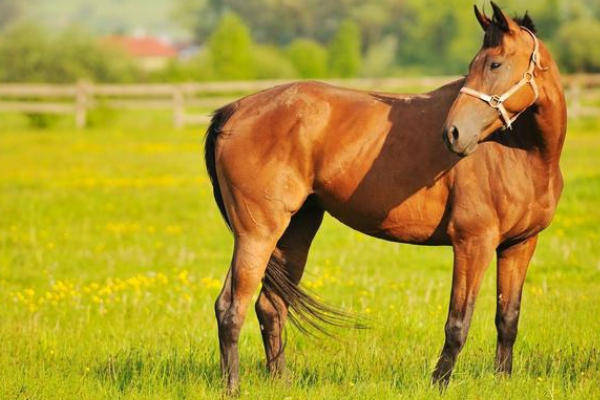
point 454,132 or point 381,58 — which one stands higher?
point 381,58

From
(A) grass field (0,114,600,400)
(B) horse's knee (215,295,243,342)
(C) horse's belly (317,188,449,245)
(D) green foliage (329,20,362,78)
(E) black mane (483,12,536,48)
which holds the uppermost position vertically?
(D) green foliage (329,20,362,78)

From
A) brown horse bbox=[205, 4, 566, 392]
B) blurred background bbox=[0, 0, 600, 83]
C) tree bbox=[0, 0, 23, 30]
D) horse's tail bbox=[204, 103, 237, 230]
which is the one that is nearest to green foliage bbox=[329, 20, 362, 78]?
blurred background bbox=[0, 0, 600, 83]

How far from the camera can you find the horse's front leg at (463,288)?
20.2 feet

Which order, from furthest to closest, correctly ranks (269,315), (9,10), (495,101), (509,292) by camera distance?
(9,10)
(269,315)
(509,292)
(495,101)

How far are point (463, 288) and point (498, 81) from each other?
4.15ft

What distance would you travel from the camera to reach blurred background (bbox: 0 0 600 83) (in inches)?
1998

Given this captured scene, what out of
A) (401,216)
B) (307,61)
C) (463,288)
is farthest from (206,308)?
(307,61)

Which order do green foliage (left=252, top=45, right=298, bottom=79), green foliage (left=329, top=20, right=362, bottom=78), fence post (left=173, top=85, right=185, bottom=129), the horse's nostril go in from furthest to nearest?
green foliage (left=329, top=20, right=362, bottom=78)
green foliage (left=252, top=45, right=298, bottom=79)
fence post (left=173, top=85, right=185, bottom=129)
the horse's nostril

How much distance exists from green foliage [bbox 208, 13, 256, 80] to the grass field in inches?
1528

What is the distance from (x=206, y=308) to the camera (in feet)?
30.1

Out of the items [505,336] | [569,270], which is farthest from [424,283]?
[505,336]

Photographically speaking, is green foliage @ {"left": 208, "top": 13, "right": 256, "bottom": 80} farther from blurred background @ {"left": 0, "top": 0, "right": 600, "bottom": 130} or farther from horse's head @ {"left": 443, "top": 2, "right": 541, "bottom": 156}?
horse's head @ {"left": 443, "top": 2, "right": 541, "bottom": 156}

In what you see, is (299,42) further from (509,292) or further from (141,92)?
(509,292)

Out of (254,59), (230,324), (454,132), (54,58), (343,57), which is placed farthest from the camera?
(343,57)
